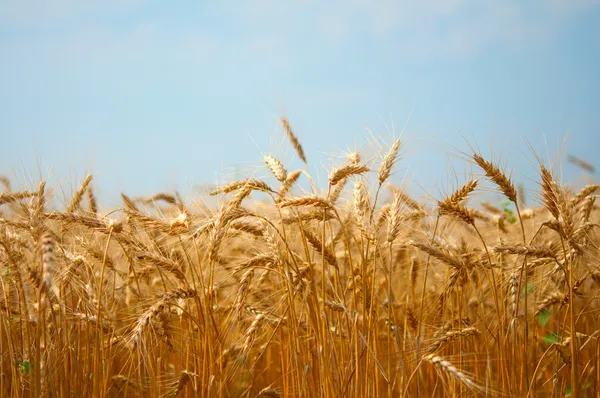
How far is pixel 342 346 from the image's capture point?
2.83m

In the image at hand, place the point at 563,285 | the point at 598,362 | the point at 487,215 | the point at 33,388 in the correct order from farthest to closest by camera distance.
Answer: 1. the point at 487,215
2. the point at 563,285
3. the point at 598,362
4. the point at 33,388

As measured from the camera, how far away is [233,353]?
3139 mm

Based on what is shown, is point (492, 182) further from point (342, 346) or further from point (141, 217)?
point (141, 217)

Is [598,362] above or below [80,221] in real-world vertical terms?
below

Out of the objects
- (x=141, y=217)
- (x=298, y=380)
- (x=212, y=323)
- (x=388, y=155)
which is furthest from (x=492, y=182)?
(x=141, y=217)

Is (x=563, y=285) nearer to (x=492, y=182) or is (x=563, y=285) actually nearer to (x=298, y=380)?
(x=492, y=182)

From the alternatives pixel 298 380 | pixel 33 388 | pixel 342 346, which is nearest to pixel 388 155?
pixel 342 346

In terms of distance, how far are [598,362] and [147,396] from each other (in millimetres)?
2292

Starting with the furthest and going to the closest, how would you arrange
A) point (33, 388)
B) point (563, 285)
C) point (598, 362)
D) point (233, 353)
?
point (563, 285) < point (233, 353) < point (598, 362) < point (33, 388)

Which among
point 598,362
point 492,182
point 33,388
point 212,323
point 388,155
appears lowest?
point 598,362

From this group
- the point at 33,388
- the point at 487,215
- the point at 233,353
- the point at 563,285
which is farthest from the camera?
the point at 487,215

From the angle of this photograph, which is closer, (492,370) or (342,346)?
(342,346)

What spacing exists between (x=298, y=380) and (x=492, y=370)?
4.13ft

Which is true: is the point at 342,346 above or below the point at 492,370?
above
